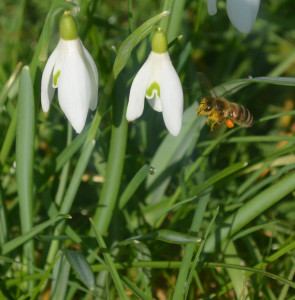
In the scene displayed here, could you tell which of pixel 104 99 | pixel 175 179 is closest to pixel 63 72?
pixel 104 99

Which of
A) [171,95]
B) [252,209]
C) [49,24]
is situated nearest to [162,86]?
[171,95]

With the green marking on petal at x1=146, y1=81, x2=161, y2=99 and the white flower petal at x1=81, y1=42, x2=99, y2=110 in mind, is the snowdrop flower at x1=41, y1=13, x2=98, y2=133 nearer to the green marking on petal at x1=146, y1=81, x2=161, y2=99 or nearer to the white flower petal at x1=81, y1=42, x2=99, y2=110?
the white flower petal at x1=81, y1=42, x2=99, y2=110

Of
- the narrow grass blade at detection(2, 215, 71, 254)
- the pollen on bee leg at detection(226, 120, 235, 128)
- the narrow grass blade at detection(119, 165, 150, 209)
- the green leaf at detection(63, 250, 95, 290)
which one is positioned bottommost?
the green leaf at detection(63, 250, 95, 290)

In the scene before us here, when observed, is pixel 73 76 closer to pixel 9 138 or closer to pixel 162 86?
pixel 162 86

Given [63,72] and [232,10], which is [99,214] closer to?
[63,72]

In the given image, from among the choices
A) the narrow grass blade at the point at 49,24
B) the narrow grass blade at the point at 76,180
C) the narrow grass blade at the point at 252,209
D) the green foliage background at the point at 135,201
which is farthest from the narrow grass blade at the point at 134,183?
the narrow grass blade at the point at 49,24

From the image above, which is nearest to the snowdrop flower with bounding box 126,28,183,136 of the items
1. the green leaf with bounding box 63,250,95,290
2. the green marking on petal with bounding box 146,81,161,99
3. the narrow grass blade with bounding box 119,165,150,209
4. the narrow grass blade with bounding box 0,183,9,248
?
the green marking on petal with bounding box 146,81,161,99
